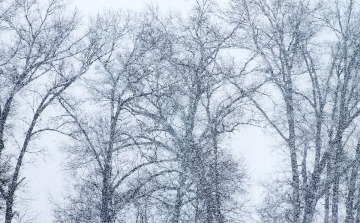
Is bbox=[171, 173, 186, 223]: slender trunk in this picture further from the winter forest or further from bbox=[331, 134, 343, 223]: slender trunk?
bbox=[331, 134, 343, 223]: slender trunk

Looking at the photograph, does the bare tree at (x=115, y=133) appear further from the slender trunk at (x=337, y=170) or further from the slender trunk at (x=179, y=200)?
the slender trunk at (x=337, y=170)

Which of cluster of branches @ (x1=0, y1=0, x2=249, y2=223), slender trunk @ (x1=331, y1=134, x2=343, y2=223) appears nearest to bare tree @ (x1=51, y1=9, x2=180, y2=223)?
cluster of branches @ (x1=0, y1=0, x2=249, y2=223)

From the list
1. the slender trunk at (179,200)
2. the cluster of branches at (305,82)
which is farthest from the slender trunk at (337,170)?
the slender trunk at (179,200)

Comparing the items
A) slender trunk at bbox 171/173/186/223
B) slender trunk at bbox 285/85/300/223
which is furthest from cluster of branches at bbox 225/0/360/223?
slender trunk at bbox 171/173/186/223

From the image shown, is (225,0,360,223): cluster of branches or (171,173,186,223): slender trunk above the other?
(225,0,360,223): cluster of branches

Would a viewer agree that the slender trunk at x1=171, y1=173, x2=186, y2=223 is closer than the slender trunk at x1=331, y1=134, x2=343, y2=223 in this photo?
Yes

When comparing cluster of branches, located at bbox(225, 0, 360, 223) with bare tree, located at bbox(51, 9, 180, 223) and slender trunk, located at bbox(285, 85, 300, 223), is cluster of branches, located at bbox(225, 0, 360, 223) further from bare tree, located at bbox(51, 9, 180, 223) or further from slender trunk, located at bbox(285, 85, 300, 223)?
bare tree, located at bbox(51, 9, 180, 223)

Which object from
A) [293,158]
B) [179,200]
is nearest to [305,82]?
[293,158]

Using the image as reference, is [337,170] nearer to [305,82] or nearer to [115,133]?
[305,82]

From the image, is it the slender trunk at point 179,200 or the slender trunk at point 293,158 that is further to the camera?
the slender trunk at point 293,158

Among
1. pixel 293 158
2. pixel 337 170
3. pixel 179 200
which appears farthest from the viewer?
pixel 337 170

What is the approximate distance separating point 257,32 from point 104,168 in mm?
7033

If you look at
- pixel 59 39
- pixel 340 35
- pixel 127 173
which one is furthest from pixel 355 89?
pixel 59 39

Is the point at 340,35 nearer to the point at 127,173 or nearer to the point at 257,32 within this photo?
the point at 257,32
